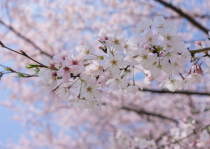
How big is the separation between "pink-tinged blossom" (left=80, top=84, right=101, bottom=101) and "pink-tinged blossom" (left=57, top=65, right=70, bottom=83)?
150mm

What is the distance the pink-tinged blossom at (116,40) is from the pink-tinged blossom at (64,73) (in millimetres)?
334

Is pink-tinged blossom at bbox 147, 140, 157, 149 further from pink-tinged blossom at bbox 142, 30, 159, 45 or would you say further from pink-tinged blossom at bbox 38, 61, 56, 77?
pink-tinged blossom at bbox 38, 61, 56, 77

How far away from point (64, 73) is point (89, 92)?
23cm

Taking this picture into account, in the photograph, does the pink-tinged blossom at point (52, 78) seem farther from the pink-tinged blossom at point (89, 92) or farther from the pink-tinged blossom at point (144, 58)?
the pink-tinged blossom at point (144, 58)

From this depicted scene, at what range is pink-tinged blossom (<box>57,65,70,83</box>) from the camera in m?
0.98

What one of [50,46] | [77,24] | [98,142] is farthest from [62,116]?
[77,24]

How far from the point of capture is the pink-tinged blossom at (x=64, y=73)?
983mm

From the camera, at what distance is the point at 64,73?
100 cm

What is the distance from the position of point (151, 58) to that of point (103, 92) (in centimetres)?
49

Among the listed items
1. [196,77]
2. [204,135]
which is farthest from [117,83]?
[204,135]

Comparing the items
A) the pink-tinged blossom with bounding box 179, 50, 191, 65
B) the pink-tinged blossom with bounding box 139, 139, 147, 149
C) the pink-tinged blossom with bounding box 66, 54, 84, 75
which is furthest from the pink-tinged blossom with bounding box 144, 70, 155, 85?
the pink-tinged blossom with bounding box 139, 139, 147, 149

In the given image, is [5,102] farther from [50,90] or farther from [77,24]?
[50,90]

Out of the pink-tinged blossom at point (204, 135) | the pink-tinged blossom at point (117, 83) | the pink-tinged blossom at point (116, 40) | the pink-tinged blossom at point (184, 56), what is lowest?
the pink-tinged blossom at point (204, 135)

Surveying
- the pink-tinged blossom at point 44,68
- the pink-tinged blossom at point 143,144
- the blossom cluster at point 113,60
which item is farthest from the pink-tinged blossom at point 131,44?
the pink-tinged blossom at point 143,144
